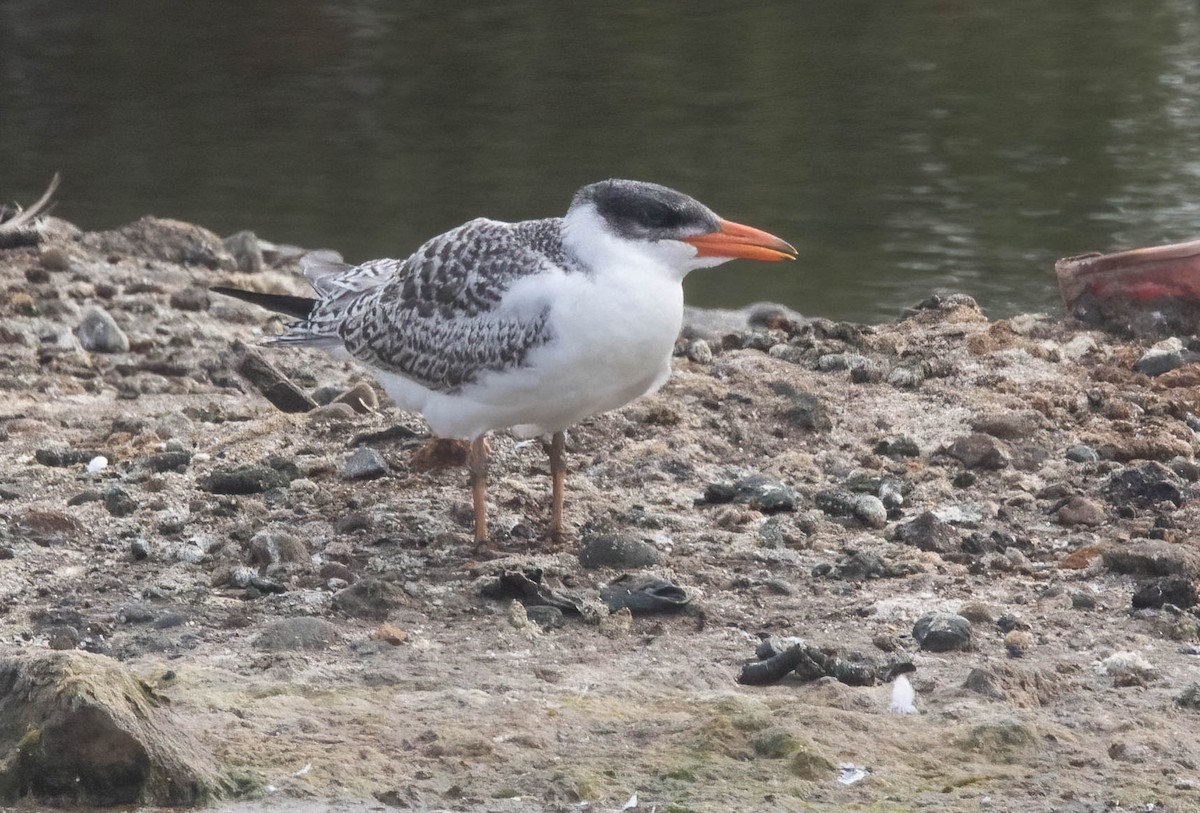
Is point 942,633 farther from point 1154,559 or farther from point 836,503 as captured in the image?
point 836,503

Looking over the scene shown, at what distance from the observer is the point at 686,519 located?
5.10 metres

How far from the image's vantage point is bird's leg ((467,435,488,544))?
16.1 ft

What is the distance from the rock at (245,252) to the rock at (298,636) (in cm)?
451

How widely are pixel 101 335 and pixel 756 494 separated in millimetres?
3031

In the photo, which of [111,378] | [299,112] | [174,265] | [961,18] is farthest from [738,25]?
[111,378]

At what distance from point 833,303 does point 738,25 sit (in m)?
5.47

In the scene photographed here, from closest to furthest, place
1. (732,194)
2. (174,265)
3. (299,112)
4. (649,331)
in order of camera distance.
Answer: (649,331), (174,265), (732,194), (299,112)

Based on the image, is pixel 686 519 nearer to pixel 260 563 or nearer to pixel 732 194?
pixel 260 563

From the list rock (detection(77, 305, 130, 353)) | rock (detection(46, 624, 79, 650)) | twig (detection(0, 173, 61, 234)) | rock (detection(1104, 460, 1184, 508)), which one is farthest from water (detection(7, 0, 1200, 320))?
rock (detection(46, 624, 79, 650))

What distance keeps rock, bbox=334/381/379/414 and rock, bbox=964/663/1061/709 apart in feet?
9.15

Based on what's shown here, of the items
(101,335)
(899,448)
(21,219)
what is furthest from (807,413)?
(21,219)

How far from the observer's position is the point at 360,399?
243 inches

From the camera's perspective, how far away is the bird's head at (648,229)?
468 cm

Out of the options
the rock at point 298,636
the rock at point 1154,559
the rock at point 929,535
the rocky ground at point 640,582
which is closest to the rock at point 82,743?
the rocky ground at point 640,582
